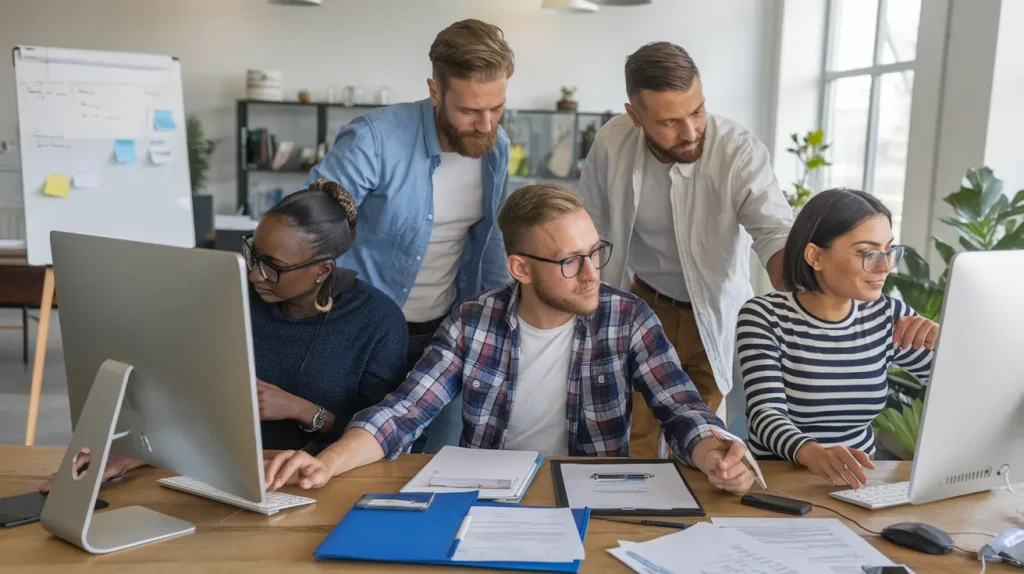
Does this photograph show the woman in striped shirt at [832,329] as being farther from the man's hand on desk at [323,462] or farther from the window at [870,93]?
the window at [870,93]

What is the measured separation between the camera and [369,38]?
A: 6.68 meters

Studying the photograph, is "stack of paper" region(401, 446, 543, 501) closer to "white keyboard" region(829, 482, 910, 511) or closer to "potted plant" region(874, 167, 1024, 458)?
"white keyboard" region(829, 482, 910, 511)

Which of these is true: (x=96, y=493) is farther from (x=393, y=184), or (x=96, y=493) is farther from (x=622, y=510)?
(x=393, y=184)

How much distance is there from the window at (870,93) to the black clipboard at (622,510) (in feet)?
11.0

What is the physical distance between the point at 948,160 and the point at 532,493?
3.25m

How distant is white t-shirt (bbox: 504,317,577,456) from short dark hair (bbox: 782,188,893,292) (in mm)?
494

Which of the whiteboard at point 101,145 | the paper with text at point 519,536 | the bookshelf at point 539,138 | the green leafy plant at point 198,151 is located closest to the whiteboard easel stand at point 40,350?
the whiteboard at point 101,145

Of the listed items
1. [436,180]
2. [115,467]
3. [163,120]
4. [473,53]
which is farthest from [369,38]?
[115,467]

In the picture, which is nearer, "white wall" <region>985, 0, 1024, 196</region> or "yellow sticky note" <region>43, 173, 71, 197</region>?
"yellow sticky note" <region>43, 173, 71, 197</region>

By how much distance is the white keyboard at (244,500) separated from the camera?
1313 mm

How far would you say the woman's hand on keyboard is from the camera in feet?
4.66

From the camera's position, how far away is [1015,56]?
352 cm

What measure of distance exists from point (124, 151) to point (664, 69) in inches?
87.1

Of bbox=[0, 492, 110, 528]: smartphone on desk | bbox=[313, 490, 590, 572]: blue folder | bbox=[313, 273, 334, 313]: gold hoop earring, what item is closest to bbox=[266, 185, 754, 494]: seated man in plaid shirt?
bbox=[313, 273, 334, 313]: gold hoop earring
